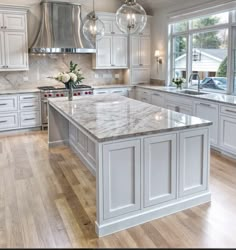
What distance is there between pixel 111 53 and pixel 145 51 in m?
0.97

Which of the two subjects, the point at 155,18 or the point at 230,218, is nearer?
the point at 230,218

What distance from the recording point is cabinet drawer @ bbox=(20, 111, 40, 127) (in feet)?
21.2

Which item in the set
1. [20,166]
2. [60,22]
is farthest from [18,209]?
[60,22]

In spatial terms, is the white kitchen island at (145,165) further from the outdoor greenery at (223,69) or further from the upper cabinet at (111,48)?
the upper cabinet at (111,48)

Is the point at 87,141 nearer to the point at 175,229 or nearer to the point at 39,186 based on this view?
the point at 39,186

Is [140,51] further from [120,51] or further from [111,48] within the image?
[111,48]

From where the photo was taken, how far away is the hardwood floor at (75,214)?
258 cm

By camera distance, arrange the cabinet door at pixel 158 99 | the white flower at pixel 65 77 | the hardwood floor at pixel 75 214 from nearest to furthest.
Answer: the hardwood floor at pixel 75 214, the white flower at pixel 65 77, the cabinet door at pixel 158 99

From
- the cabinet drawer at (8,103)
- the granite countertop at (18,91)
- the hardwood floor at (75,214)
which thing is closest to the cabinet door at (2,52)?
the granite countertop at (18,91)

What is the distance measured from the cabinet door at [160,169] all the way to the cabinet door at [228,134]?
Result: 199cm

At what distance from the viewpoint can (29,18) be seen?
21.9 ft

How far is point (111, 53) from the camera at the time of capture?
739cm

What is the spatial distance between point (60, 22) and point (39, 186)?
428 centimetres

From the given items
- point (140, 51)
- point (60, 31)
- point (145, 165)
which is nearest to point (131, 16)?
point (145, 165)
